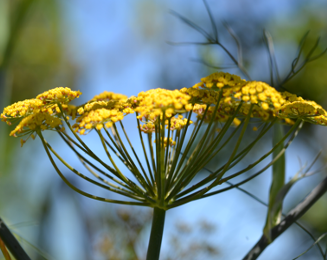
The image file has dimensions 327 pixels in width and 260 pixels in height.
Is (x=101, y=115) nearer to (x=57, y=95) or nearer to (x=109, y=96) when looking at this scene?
(x=57, y=95)

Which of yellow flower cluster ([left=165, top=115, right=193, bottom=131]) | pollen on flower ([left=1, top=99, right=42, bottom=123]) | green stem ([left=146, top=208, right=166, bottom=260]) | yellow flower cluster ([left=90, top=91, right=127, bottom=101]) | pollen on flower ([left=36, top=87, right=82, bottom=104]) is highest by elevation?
pollen on flower ([left=36, top=87, right=82, bottom=104])

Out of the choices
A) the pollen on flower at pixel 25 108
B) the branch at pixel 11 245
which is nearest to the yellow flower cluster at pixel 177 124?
the pollen on flower at pixel 25 108

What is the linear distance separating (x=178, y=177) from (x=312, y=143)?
12.7 ft

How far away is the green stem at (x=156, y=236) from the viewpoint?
96 cm

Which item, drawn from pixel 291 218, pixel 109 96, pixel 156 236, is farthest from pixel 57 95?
pixel 291 218

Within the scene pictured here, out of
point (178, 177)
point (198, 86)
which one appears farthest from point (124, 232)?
point (198, 86)

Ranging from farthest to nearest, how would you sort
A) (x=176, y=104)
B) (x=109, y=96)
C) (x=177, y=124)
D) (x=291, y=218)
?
(x=109, y=96) < (x=177, y=124) < (x=291, y=218) < (x=176, y=104)

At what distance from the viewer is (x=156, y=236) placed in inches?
38.6

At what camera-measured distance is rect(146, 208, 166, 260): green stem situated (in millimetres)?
963

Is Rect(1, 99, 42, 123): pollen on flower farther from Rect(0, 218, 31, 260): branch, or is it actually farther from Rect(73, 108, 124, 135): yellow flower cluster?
Rect(0, 218, 31, 260): branch

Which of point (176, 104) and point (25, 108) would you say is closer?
point (176, 104)

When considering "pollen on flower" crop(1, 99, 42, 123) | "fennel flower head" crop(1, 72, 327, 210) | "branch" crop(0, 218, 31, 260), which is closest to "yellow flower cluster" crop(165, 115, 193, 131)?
"fennel flower head" crop(1, 72, 327, 210)

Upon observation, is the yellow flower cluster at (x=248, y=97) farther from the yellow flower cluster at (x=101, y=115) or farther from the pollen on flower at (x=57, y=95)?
the pollen on flower at (x=57, y=95)

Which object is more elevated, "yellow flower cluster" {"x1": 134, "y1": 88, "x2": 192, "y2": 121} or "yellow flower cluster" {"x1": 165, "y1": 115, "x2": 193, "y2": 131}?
"yellow flower cluster" {"x1": 134, "y1": 88, "x2": 192, "y2": 121}
